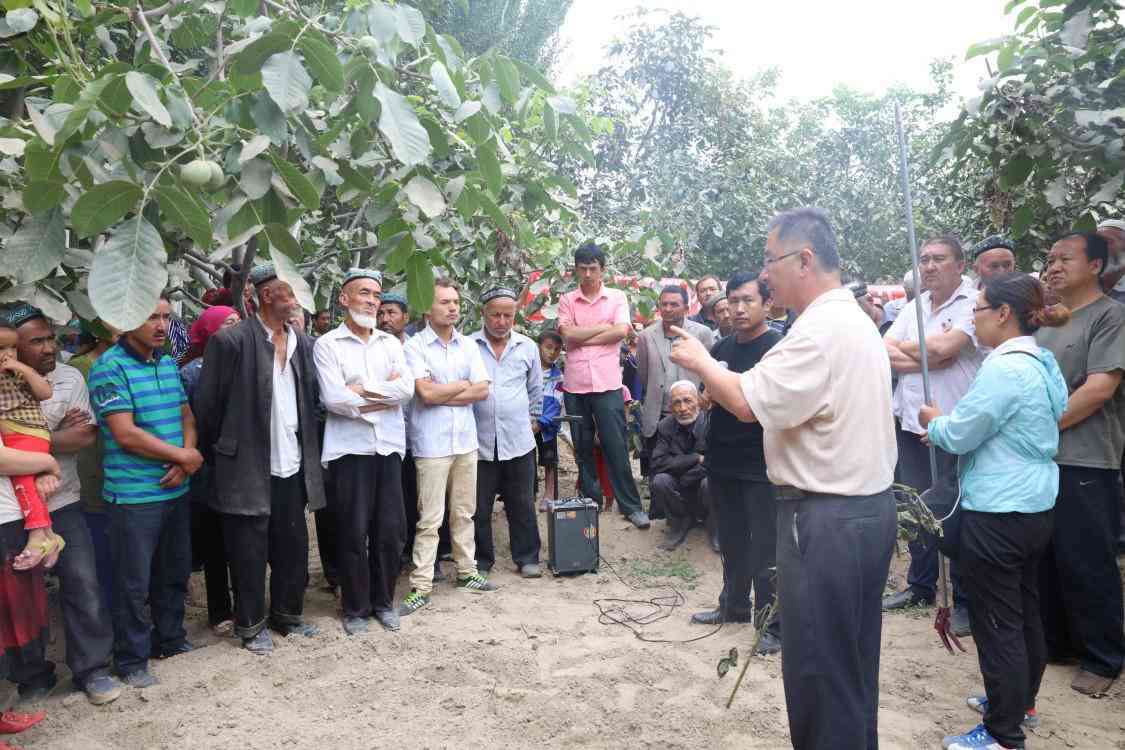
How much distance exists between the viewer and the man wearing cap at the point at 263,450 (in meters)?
4.15

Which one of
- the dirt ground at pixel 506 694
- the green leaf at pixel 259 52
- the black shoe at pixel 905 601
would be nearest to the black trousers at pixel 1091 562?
the dirt ground at pixel 506 694

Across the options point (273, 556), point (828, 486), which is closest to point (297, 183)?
point (828, 486)

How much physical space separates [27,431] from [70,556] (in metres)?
0.60

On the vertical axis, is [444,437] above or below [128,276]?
below

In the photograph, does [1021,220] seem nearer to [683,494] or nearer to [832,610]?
[832,610]

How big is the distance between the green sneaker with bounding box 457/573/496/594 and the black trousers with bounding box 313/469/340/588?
0.76 m

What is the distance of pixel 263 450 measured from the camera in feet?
13.8

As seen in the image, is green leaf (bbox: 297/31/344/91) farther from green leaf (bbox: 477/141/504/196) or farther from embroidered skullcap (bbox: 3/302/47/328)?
embroidered skullcap (bbox: 3/302/47/328)

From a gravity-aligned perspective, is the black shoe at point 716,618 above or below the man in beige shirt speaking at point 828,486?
below

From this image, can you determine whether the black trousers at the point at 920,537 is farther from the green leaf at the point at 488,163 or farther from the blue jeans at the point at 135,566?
the blue jeans at the point at 135,566

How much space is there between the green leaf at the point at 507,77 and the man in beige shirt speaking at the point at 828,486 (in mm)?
952

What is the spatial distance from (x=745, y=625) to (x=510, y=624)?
1.32 meters

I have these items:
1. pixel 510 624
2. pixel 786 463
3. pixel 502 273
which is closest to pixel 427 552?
pixel 510 624

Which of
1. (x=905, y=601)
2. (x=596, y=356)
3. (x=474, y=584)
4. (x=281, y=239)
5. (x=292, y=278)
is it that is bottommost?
(x=905, y=601)
